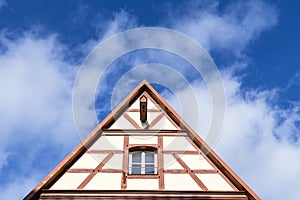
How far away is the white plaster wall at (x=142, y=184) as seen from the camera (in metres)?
9.11

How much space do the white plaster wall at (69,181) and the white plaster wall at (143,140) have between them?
1.62 m

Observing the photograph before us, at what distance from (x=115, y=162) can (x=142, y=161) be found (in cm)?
70

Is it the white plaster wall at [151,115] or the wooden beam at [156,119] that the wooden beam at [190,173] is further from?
the white plaster wall at [151,115]

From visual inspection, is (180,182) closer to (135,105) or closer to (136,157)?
(136,157)

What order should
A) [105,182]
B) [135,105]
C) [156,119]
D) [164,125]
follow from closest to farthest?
[105,182], [164,125], [156,119], [135,105]

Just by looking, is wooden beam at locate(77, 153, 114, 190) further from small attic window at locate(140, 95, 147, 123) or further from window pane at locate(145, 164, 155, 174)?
small attic window at locate(140, 95, 147, 123)

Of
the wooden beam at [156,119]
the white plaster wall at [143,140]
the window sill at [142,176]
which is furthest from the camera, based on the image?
the wooden beam at [156,119]

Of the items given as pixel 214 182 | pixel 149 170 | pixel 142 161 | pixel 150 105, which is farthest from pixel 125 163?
pixel 150 105

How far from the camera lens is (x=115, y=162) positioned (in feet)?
31.8

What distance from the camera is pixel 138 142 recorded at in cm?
1034

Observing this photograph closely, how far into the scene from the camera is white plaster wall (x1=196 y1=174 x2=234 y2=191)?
29.8ft

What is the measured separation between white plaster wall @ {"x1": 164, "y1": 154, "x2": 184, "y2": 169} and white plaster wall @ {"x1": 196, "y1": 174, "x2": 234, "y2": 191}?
0.58 m

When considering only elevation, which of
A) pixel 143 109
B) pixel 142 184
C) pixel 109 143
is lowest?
pixel 142 184

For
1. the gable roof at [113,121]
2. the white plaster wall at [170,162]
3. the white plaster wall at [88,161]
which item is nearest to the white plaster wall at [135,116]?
the gable roof at [113,121]
